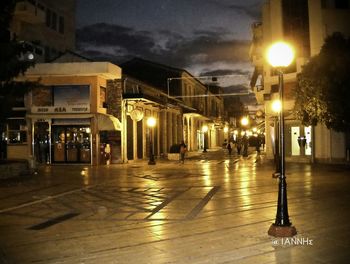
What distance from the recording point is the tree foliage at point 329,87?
2133 centimetres

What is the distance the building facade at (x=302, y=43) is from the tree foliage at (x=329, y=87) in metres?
4.08

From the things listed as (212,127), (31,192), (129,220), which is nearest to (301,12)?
(31,192)

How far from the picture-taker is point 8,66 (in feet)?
68.5

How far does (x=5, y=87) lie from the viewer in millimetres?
21625

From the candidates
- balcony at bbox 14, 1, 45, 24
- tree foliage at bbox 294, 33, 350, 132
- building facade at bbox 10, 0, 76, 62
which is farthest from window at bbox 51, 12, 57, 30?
tree foliage at bbox 294, 33, 350, 132

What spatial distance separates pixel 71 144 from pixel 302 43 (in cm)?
1727

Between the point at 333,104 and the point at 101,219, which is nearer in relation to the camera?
the point at 101,219

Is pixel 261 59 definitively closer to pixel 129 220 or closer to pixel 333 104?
pixel 333 104

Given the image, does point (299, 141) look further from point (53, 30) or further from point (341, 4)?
point (53, 30)

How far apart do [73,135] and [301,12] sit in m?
17.9

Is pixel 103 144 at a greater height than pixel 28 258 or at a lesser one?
greater

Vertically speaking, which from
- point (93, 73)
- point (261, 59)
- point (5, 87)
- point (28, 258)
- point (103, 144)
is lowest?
point (28, 258)

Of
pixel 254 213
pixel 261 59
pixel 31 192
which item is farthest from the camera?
pixel 261 59

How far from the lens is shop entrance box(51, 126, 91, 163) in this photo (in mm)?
30188
